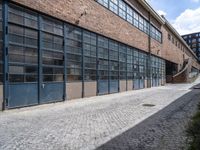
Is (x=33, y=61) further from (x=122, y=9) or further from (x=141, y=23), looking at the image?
(x=141, y=23)

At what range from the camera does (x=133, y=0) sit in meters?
25.9

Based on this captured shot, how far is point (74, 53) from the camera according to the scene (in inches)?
598

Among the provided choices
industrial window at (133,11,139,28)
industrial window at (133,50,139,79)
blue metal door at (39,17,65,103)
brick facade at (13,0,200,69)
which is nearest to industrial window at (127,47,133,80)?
brick facade at (13,0,200,69)

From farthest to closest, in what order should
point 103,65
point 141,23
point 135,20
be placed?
point 141,23 → point 135,20 → point 103,65

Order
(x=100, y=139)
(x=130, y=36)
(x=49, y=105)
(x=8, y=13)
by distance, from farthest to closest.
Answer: (x=130, y=36)
(x=49, y=105)
(x=8, y=13)
(x=100, y=139)

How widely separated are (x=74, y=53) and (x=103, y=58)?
4172 mm

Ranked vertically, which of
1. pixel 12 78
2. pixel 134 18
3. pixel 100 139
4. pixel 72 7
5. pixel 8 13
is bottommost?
pixel 100 139

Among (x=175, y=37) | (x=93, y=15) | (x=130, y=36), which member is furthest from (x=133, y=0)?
(x=175, y=37)

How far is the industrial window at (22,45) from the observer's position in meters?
10.7

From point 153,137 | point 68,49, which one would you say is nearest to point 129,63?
point 68,49

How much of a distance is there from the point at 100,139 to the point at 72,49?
356 inches

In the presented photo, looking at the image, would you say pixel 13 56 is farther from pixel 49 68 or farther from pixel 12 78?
pixel 49 68

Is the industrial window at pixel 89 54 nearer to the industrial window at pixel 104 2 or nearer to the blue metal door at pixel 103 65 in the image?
the blue metal door at pixel 103 65

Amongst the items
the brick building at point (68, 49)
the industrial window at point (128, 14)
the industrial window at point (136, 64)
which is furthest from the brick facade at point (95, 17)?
the industrial window at point (136, 64)
